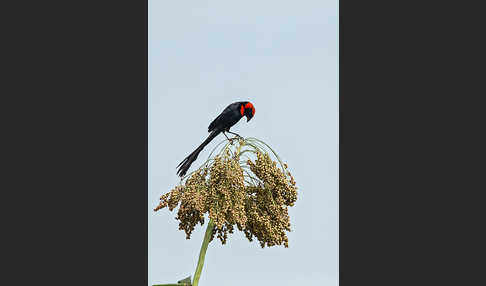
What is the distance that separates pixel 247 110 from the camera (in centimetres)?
781

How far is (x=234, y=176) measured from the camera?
7.25m

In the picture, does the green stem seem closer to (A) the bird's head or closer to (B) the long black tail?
(B) the long black tail

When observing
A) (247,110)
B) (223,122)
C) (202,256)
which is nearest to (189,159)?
(223,122)

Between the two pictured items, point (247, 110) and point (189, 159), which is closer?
point (189, 159)

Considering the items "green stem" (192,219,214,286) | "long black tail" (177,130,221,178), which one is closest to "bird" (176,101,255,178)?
"long black tail" (177,130,221,178)

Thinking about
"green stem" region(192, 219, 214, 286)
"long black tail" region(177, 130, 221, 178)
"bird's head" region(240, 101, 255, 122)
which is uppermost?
"bird's head" region(240, 101, 255, 122)

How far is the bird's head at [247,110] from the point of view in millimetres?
7781

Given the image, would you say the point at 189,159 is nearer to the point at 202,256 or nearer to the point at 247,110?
the point at 247,110

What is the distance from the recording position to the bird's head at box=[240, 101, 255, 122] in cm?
778

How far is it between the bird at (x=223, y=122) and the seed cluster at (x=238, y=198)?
0.57ft

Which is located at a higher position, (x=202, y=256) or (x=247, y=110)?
(x=247, y=110)

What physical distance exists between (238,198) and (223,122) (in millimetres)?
810

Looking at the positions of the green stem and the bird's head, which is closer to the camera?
the green stem
